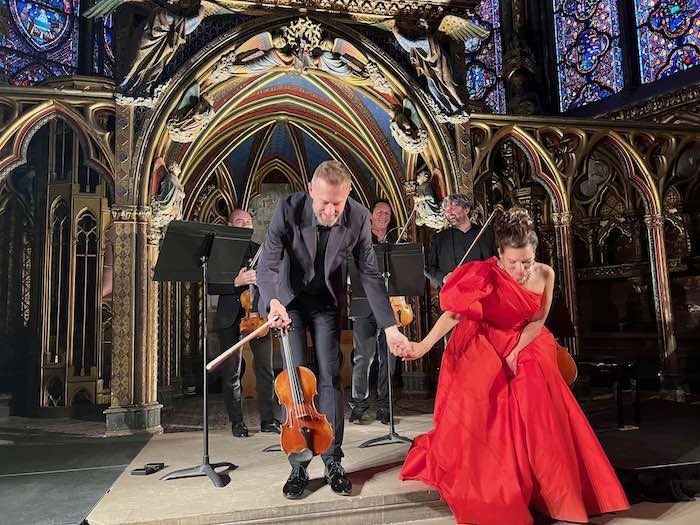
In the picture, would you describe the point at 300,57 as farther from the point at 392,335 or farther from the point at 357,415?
the point at 392,335

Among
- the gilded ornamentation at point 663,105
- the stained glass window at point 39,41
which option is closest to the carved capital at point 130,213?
the stained glass window at point 39,41

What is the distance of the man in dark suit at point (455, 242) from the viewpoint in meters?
5.13

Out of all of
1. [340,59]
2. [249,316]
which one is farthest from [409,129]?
[249,316]

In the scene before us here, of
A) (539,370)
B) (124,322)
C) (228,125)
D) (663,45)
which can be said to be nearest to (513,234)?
(539,370)

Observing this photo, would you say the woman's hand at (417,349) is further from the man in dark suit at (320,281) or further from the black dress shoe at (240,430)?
the black dress shoe at (240,430)

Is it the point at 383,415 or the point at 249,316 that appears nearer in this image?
the point at 249,316

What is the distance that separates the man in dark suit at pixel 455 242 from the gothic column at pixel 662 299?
3629 mm

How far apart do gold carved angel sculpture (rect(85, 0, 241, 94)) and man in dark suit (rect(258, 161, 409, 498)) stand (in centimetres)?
339

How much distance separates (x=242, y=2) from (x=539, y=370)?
16.3 ft

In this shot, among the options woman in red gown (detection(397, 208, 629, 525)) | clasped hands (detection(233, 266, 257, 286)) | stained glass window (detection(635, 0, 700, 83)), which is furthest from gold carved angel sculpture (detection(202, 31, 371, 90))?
stained glass window (detection(635, 0, 700, 83))

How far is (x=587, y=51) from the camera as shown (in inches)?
493

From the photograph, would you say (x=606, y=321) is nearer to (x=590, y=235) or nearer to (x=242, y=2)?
(x=590, y=235)

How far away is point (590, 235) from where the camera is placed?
1096 centimetres

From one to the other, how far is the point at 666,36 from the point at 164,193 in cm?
987
